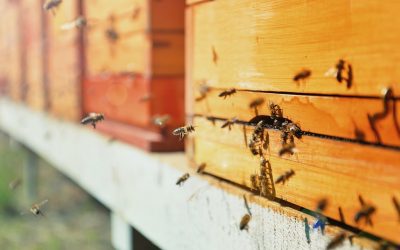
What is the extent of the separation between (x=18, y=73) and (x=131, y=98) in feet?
17.8

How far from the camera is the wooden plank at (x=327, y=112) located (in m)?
1.50

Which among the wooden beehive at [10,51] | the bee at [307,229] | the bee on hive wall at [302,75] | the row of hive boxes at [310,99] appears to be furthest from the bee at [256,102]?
the wooden beehive at [10,51]

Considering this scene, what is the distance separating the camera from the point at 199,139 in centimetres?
262

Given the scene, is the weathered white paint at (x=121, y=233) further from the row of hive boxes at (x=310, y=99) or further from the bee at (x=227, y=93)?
the bee at (x=227, y=93)

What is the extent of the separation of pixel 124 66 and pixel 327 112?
7.90 feet

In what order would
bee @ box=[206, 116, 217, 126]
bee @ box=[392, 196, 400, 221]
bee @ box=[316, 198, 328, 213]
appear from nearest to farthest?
1. bee @ box=[392, 196, 400, 221]
2. bee @ box=[316, 198, 328, 213]
3. bee @ box=[206, 116, 217, 126]

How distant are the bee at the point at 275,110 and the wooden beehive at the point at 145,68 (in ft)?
5.12

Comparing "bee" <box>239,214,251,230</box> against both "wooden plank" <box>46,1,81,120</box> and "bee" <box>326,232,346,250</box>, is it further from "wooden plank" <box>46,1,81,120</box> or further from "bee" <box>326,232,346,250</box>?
"wooden plank" <box>46,1,81,120</box>

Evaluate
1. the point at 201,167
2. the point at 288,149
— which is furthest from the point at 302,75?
the point at 201,167

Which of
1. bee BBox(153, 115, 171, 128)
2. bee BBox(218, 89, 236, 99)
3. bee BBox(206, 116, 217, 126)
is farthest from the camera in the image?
bee BBox(153, 115, 171, 128)

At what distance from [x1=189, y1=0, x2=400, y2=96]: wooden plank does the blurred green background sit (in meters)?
3.89

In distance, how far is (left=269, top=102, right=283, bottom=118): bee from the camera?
196 cm

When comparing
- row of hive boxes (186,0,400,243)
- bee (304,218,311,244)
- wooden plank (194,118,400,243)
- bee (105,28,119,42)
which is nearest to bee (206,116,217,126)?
row of hive boxes (186,0,400,243)

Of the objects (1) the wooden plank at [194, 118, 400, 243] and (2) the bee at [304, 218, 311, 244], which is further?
(2) the bee at [304, 218, 311, 244]
